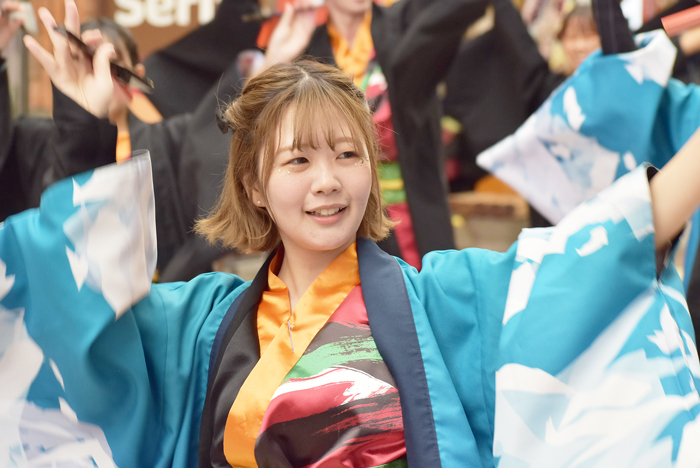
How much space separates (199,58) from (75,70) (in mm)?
1440

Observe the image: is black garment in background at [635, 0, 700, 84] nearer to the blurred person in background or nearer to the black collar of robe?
the black collar of robe

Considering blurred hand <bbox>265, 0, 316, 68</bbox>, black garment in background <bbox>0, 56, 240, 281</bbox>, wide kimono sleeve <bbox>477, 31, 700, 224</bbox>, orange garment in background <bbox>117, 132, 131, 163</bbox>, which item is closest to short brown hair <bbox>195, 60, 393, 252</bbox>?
wide kimono sleeve <bbox>477, 31, 700, 224</bbox>

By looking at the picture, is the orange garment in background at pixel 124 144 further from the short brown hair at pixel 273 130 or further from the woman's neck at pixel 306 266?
the woman's neck at pixel 306 266

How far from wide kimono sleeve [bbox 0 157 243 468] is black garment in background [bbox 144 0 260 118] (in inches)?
58.4

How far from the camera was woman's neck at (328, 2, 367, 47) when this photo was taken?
221 cm

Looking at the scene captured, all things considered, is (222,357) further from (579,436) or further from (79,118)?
(579,436)

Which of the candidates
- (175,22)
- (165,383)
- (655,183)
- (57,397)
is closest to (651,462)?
(655,183)

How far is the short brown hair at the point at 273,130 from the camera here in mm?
987

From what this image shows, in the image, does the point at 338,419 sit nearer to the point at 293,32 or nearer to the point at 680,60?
the point at 680,60

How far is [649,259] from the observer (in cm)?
81

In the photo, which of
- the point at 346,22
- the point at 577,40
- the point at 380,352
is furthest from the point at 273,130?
the point at 577,40

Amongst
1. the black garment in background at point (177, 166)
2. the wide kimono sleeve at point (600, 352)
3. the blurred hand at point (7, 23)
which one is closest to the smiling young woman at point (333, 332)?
the wide kimono sleeve at point (600, 352)

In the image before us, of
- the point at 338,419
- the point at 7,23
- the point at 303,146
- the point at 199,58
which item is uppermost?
the point at 7,23

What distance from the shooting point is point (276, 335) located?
3.30ft
